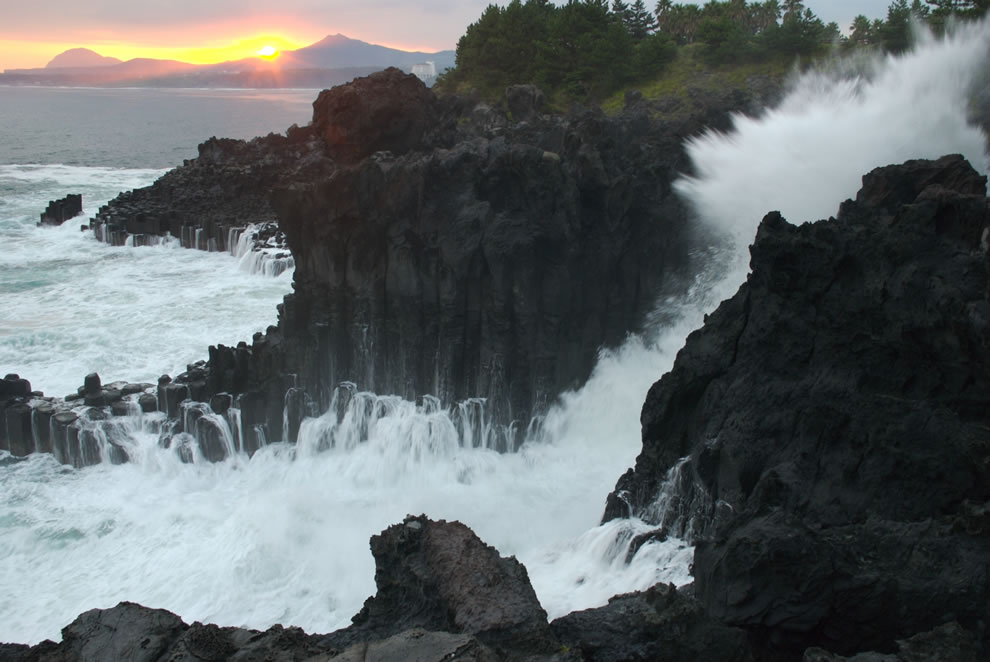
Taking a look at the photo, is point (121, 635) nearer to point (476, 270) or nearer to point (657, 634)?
point (657, 634)

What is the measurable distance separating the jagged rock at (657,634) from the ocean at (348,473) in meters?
3.19

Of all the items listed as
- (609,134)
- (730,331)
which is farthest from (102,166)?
(730,331)

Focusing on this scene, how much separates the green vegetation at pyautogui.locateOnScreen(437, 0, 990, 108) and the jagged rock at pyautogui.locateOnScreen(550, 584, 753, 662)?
141ft

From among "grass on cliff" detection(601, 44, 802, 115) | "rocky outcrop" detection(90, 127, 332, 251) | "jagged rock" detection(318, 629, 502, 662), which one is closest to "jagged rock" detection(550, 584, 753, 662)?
"jagged rock" detection(318, 629, 502, 662)

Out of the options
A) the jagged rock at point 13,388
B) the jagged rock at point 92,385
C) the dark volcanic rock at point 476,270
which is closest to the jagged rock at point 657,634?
the dark volcanic rock at point 476,270

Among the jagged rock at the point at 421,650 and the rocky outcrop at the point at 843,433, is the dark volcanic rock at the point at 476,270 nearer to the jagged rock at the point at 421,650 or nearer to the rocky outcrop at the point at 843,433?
the rocky outcrop at the point at 843,433

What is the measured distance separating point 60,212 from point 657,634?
41.2 meters

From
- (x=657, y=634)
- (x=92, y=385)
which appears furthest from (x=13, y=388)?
(x=657, y=634)

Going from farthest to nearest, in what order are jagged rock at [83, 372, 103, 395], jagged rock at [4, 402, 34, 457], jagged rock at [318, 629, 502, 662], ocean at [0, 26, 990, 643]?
jagged rock at [83, 372, 103, 395] < jagged rock at [4, 402, 34, 457] < ocean at [0, 26, 990, 643] < jagged rock at [318, 629, 502, 662]

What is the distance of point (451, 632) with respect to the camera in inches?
259

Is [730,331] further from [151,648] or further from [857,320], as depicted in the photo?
[151,648]

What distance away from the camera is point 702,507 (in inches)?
427

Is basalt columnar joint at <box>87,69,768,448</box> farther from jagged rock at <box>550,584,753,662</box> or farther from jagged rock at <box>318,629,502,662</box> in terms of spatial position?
jagged rock at <box>318,629,502,662</box>

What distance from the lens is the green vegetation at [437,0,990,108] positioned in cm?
4928
